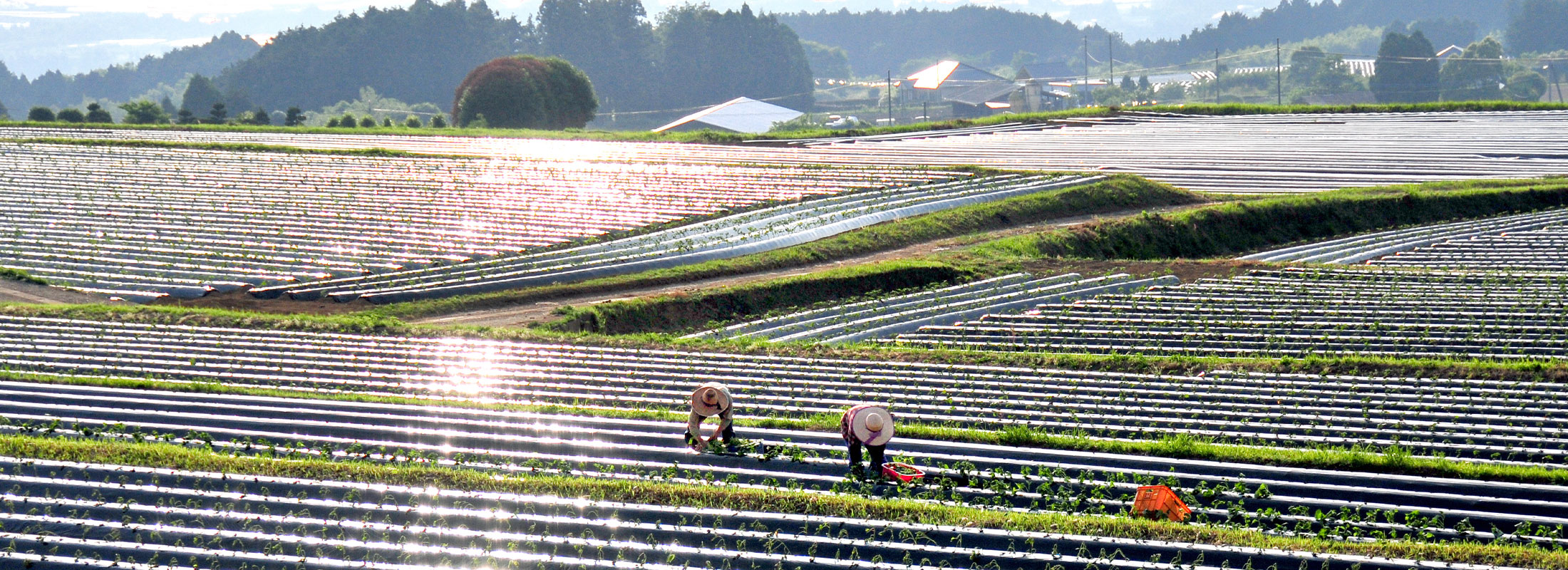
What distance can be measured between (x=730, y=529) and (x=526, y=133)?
44644 mm

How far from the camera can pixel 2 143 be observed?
44.5 m

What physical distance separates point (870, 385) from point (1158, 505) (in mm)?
5763

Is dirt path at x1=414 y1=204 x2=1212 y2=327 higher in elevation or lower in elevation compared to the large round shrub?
lower

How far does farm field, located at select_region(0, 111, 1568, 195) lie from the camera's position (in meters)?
40.9

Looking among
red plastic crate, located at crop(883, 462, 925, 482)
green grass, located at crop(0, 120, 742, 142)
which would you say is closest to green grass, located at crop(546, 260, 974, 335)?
red plastic crate, located at crop(883, 462, 925, 482)

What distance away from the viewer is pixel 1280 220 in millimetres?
34094

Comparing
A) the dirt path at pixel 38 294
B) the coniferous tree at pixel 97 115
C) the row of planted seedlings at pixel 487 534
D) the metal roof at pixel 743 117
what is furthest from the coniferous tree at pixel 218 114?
the row of planted seedlings at pixel 487 534

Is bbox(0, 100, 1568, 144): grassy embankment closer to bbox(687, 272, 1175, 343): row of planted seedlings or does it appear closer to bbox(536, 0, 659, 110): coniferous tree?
bbox(687, 272, 1175, 343): row of planted seedlings

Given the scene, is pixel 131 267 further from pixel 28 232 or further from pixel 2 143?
pixel 2 143

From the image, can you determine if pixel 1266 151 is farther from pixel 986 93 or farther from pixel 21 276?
pixel 986 93

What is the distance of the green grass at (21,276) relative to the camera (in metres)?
24.7

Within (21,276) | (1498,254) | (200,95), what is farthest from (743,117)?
(21,276)

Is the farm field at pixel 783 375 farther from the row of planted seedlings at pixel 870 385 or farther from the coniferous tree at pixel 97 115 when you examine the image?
the coniferous tree at pixel 97 115

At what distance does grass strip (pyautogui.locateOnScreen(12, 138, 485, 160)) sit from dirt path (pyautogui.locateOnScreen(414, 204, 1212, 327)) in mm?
18301
